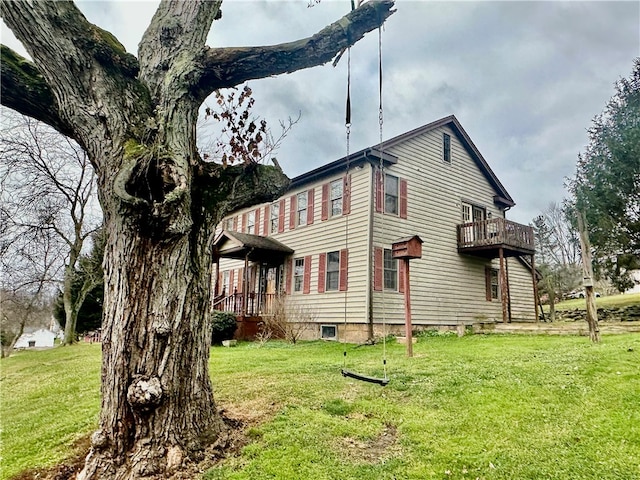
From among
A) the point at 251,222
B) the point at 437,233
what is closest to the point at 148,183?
the point at 437,233

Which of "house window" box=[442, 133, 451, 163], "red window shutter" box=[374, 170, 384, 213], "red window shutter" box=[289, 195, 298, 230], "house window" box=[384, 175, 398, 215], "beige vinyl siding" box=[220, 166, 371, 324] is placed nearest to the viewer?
"beige vinyl siding" box=[220, 166, 371, 324]

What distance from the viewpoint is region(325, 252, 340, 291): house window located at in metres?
13.7

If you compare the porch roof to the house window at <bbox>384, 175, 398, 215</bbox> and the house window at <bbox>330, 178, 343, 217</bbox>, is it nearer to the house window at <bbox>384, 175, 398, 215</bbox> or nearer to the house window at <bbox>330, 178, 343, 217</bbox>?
the house window at <bbox>330, 178, 343, 217</bbox>

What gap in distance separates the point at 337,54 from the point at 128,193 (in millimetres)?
2323

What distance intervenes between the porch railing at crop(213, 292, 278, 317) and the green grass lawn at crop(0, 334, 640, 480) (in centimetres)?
743

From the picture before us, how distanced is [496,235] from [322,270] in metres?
6.70

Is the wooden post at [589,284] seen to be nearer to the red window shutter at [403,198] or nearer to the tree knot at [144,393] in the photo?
the red window shutter at [403,198]

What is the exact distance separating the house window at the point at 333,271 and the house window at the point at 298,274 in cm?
145

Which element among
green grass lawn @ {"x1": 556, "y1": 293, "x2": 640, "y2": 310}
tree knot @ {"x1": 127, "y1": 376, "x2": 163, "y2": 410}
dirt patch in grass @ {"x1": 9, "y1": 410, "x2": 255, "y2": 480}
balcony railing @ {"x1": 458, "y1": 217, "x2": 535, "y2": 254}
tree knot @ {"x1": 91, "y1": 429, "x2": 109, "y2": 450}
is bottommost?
dirt patch in grass @ {"x1": 9, "y1": 410, "x2": 255, "y2": 480}

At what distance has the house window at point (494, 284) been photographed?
16.9 meters

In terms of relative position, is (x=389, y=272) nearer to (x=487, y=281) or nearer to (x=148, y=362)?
(x=487, y=281)

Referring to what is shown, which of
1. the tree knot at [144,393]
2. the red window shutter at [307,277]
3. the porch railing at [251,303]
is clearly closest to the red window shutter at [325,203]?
the red window shutter at [307,277]

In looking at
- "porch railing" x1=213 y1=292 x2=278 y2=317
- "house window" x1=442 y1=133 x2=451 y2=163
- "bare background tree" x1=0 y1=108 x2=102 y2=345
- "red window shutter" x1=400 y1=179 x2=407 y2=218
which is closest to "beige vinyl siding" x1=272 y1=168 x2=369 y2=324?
"porch railing" x1=213 y1=292 x2=278 y2=317

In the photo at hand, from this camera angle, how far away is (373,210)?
1300 centimetres
